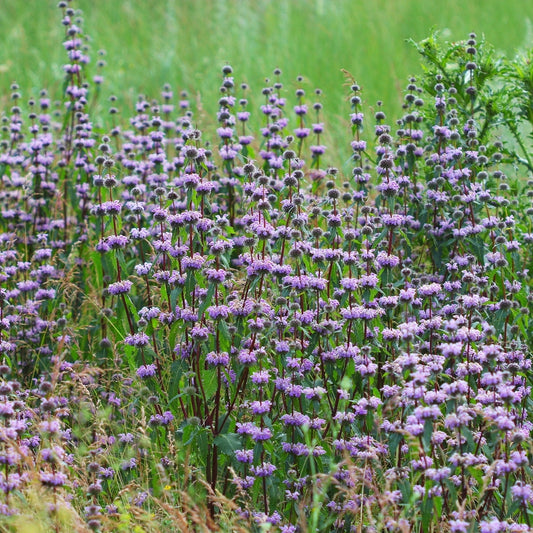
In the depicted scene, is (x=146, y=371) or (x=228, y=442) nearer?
(x=228, y=442)

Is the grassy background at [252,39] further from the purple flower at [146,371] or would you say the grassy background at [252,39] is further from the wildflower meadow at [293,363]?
the purple flower at [146,371]

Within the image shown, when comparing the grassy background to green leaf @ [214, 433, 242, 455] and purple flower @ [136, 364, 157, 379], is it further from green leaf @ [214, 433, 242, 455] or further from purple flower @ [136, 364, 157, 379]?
green leaf @ [214, 433, 242, 455]

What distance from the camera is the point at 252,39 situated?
33.2 ft

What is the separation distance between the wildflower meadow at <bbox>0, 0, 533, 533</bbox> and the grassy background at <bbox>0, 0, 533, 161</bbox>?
3592 mm

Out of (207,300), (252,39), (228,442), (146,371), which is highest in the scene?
(252,39)

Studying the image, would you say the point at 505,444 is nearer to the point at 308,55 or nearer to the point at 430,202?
the point at 430,202

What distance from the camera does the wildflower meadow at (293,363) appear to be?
9.48ft

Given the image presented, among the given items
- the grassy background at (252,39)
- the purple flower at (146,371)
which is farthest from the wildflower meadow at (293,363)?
the grassy background at (252,39)

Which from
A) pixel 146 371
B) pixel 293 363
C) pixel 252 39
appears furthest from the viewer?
pixel 252 39

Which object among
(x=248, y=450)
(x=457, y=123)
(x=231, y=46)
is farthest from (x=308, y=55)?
(x=248, y=450)

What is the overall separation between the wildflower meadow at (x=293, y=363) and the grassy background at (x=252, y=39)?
11.8 feet

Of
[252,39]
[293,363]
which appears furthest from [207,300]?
[252,39]

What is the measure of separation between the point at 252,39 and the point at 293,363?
7546mm

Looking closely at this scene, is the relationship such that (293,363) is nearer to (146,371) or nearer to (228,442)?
(228,442)
